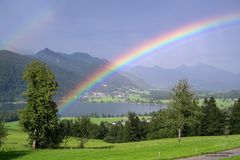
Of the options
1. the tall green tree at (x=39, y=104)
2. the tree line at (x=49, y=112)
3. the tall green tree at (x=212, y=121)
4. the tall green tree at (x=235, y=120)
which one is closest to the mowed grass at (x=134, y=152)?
the tall green tree at (x=39, y=104)

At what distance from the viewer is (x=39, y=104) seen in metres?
74.9

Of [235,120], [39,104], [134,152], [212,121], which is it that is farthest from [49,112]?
[235,120]

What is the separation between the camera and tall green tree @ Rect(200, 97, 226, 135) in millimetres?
123850

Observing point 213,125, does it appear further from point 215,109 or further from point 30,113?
point 30,113

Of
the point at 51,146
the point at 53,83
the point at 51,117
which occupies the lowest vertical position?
the point at 51,146

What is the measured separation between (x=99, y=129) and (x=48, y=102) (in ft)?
296

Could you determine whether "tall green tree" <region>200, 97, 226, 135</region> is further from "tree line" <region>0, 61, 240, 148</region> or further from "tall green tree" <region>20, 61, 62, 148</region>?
"tall green tree" <region>20, 61, 62, 148</region>

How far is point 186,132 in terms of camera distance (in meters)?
124

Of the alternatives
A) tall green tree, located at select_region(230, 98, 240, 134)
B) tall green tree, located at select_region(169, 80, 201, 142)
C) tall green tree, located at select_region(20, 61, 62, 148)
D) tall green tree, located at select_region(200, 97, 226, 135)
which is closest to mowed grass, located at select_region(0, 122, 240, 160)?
tall green tree, located at select_region(20, 61, 62, 148)

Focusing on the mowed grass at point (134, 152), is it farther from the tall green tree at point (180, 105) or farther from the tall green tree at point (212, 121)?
the tall green tree at point (212, 121)

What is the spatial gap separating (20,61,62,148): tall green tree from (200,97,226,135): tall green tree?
2421 inches

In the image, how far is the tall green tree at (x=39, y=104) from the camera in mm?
74562

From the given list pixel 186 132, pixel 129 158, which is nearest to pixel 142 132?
pixel 186 132

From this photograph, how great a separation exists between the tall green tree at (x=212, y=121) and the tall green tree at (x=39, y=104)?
61495mm
